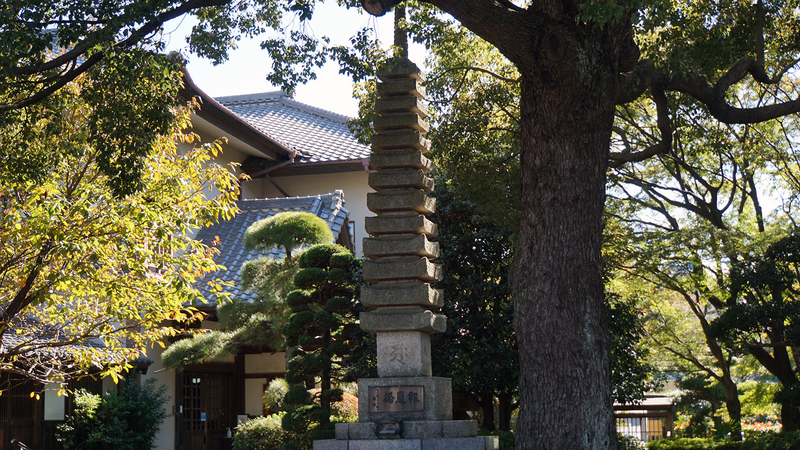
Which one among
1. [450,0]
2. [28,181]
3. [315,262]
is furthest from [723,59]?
[28,181]

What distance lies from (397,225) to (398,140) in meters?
1.19

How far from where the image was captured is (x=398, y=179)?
9.84 m

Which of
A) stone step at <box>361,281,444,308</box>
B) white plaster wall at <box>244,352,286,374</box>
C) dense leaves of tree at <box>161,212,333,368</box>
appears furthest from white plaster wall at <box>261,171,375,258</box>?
stone step at <box>361,281,444,308</box>

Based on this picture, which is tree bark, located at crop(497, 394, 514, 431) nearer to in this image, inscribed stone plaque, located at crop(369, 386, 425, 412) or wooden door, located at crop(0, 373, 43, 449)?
inscribed stone plaque, located at crop(369, 386, 425, 412)

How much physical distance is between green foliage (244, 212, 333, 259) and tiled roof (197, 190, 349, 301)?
132 inches

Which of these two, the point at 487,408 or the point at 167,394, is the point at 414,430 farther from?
the point at 167,394

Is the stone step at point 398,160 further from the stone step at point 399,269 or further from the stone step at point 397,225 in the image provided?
the stone step at point 399,269

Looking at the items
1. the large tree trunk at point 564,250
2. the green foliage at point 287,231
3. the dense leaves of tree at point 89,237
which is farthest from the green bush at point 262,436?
the large tree trunk at point 564,250

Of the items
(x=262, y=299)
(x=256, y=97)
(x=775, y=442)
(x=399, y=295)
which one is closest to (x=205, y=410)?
(x=262, y=299)

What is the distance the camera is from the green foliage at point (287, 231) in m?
12.5

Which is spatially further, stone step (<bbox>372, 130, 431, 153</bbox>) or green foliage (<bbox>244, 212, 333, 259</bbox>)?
green foliage (<bbox>244, 212, 333, 259</bbox>)

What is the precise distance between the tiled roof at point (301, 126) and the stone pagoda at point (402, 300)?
11.3 meters

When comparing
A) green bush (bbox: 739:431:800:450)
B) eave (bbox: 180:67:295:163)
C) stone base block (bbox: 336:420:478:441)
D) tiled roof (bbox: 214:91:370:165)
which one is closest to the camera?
stone base block (bbox: 336:420:478:441)

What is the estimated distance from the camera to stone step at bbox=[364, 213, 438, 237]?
966 centimetres
